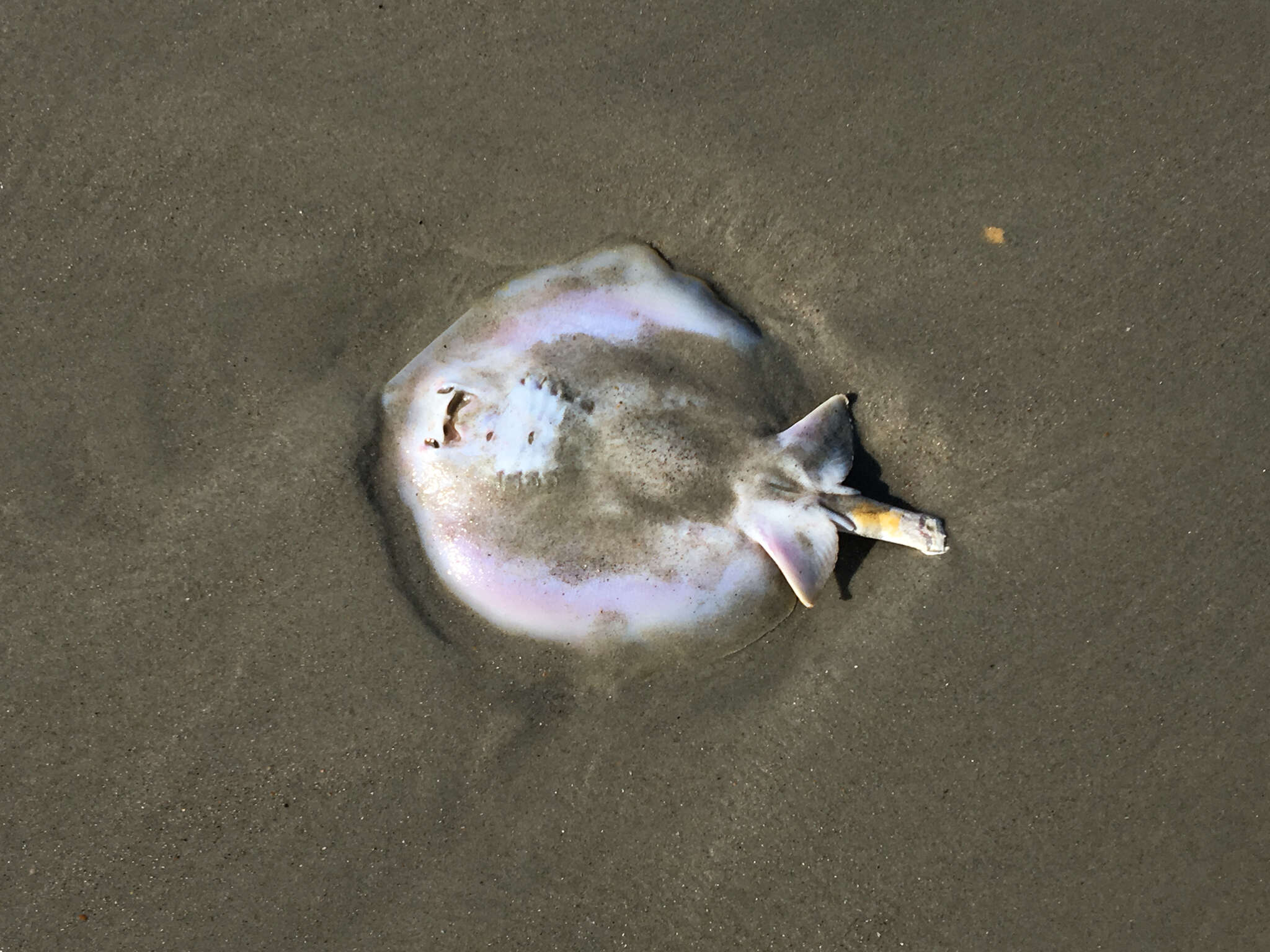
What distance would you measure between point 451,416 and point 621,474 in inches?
38.4

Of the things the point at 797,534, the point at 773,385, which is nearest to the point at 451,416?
the point at 773,385

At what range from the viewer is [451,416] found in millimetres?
3900

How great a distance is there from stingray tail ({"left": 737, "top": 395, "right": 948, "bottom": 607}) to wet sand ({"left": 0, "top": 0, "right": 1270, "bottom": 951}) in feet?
0.93

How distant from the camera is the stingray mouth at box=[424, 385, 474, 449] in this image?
388 cm

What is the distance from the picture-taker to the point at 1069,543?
4.17m

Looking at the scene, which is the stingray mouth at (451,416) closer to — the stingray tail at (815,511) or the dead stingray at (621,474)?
the dead stingray at (621,474)

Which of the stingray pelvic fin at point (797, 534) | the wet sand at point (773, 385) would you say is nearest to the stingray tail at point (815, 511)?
the stingray pelvic fin at point (797, 534)

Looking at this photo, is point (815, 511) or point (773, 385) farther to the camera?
point (773, 385)

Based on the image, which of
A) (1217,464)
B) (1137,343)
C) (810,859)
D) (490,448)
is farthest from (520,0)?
(810,859)

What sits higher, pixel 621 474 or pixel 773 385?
pixel 773 385

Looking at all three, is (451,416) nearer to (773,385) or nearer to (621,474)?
(621,474)

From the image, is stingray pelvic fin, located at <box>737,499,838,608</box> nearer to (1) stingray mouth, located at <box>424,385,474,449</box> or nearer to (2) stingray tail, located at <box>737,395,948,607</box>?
(2) stingray tail, located at <box>737,395,948,607</box>

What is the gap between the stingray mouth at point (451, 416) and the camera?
388cm

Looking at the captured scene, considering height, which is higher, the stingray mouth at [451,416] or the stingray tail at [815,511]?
the stingray tail at [815,511]
